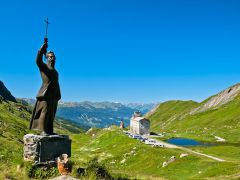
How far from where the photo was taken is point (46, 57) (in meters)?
24.2

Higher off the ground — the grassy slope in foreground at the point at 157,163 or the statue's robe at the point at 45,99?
the statue's robe at the point at 45,99

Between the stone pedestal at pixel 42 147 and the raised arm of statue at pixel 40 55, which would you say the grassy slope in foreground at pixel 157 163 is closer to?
the stone pedestal at pixel 42 147

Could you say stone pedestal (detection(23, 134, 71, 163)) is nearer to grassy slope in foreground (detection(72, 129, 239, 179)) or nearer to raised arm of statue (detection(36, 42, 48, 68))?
raised arm of statue (detection(36, 42, 48, 68))

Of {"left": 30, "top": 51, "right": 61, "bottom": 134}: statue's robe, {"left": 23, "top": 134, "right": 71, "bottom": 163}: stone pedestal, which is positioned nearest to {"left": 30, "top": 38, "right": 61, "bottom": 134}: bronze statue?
{"left": 30, "top": 51, "right": 61, "bottom": 134}: statue's robe

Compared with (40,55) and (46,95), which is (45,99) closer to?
(46,95)

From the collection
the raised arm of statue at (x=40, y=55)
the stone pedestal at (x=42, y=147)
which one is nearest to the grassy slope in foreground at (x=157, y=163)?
the stone pedestal at (x=42, y=147)

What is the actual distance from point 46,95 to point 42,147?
3.46 m

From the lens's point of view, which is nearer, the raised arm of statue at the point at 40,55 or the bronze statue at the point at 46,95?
the raised arm of statue at the point at 40,55

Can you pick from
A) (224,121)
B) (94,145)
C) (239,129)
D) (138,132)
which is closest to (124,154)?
(94,145)

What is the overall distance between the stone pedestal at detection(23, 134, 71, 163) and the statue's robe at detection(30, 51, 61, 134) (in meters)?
0.90

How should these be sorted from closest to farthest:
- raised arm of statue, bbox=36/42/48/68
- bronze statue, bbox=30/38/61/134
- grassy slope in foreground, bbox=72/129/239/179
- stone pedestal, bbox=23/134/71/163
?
stone pedestal, bbox=23/134/71/163 < raised arm of statue, bbox=36/42/48/68 < bronze statue, bbox=30/38/61/134 < grassy slope in foreground, bbox=72/129/239/179

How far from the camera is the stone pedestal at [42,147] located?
2238 cm

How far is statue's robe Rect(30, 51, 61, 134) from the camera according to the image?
23438 mm

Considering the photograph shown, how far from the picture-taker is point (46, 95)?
23.5 metres
